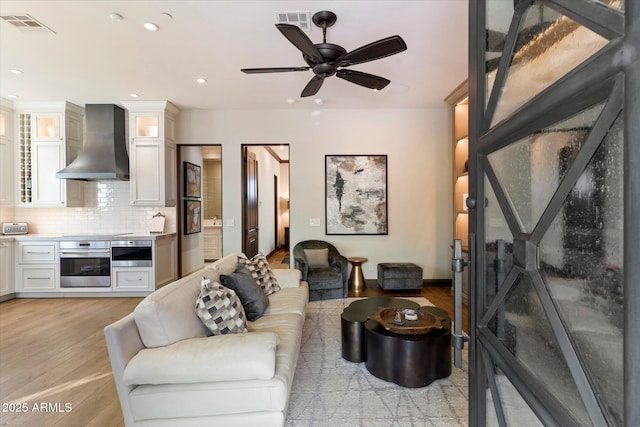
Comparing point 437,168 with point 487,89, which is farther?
point 437,168

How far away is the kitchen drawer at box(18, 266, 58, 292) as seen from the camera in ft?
15.0

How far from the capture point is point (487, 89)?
3.36 ft

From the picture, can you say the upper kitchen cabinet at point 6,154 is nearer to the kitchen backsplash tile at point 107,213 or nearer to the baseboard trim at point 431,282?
the kitchen backsplash tile at point 107,213

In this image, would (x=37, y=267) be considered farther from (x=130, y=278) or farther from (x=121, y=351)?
(x=121, y=351)

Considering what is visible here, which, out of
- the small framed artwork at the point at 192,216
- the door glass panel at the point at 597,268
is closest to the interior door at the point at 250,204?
the small framed artwork at the point at 192,216

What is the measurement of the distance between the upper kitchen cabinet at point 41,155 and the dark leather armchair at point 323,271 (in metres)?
4.01

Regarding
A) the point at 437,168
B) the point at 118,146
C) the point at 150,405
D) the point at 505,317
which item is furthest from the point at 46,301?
the point at 437,168

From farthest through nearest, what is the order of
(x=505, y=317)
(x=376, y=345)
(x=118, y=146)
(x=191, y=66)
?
(x=118, y=146)
(x=191, y=66)
(x=376, y=345)
(x=505, y=317)

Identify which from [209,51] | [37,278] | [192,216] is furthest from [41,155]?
[209,51]

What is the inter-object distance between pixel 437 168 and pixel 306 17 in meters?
3.52

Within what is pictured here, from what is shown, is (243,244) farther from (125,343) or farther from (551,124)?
(551,124)

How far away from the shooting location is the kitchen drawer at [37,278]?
4.59 m

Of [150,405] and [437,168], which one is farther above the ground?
[437,168]

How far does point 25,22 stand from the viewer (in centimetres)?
275
